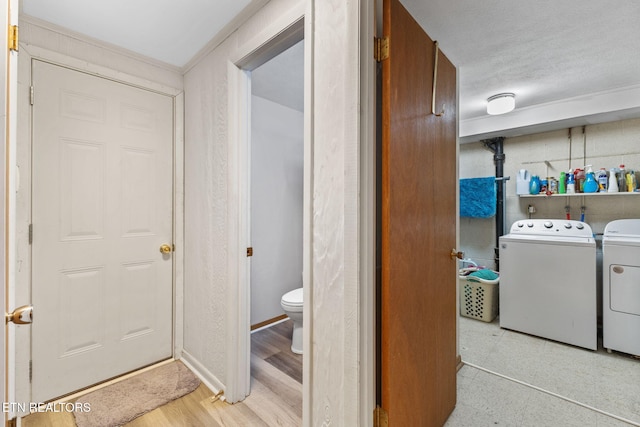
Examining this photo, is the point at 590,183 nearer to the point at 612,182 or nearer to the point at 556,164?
the point at 612,182

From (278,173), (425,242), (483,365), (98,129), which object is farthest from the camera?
(278,173)

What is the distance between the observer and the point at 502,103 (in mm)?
2578

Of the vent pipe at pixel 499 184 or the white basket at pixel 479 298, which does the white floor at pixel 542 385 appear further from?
the vent pipe at pixel 499 184

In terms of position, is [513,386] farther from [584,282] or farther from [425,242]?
[425,242]

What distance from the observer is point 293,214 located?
3.16 meters

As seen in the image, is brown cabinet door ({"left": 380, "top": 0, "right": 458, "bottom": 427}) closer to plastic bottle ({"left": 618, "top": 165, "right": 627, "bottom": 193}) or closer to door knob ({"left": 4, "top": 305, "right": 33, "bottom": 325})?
door knob ({"left": 4, "top": 305, "right": 33, "bottom": 325})

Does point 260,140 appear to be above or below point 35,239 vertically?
above

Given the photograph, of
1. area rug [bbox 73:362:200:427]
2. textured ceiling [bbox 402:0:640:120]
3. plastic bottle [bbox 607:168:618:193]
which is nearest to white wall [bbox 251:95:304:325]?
area rug [bbox 73:362:200:427]

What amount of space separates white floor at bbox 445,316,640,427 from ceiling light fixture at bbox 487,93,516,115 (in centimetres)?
218

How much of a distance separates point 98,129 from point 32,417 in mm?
1795

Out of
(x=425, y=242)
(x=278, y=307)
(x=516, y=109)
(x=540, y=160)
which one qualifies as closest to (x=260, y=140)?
(x=278, y=307)

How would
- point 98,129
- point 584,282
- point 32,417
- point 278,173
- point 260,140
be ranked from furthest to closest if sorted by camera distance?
point 278,173
point 260,140
point 584,282
point 98,129
point 32,417

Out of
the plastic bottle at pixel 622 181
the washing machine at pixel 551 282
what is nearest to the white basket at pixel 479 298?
the washing machine at pixel 551 282

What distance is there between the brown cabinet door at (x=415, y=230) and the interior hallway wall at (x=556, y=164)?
2.29 m
